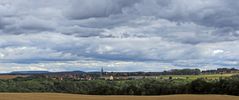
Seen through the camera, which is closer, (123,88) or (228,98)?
(228,98)

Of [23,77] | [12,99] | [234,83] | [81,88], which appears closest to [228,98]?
[234,83]

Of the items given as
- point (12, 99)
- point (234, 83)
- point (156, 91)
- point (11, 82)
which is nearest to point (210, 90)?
point (234, 83)

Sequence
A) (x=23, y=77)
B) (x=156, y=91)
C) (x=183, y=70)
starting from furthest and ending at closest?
(x=183, y=70) < (x=23, y=77) < (x=156, y=91)

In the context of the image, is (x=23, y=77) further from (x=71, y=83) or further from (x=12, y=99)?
(x=12, y=99)

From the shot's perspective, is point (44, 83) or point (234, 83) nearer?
point (234, 83)

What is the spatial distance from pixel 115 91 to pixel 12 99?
109ft

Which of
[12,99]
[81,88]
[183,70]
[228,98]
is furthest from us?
[183,70]

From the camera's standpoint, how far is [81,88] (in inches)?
3593

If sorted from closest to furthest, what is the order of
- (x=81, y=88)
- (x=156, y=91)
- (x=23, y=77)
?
(x=156, y=91)
(x=81, y=88)
(x=23, y=77)

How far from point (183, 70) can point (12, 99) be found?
10800 cm

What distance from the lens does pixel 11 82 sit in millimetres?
95312

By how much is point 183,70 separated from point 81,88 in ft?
202

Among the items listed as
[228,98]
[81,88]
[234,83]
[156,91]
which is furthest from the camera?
[81,88]

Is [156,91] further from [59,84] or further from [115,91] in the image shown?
[59,84]
